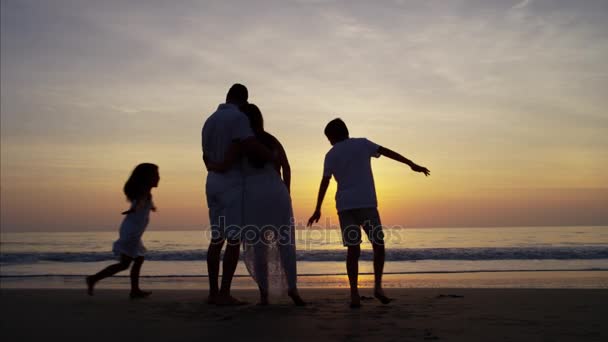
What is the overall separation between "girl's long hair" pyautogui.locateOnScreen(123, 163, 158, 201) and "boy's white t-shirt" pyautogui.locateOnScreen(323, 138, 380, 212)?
1931mm

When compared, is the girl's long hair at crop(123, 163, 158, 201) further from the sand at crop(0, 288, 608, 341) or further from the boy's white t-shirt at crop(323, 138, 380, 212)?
the boy's white t-shirt at crop(323, 138, 380, 212)

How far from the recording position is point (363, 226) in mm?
5121

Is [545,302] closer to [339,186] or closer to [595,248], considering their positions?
[339,186]

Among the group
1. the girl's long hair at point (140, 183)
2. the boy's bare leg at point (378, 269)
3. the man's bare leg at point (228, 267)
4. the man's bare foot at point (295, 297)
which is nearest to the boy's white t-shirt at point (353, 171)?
the boy's bare leg at point (378, 269)

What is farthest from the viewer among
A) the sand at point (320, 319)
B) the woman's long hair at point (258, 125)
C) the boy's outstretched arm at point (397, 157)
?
the boy's outstretched arm at point (397, 157)

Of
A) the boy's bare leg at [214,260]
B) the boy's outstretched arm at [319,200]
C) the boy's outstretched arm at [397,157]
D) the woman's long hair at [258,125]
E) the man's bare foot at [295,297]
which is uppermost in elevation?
the woman's long hair at [258,125]

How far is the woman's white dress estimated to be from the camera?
15.7 feet

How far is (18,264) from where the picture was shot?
50.1ft

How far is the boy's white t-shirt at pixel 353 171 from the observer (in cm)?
510

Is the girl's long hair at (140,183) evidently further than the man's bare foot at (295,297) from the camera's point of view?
Yes

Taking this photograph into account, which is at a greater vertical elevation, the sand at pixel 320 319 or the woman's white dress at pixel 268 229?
the woman's white dress at pixel 268 229

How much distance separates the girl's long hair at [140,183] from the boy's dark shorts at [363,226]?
216cm

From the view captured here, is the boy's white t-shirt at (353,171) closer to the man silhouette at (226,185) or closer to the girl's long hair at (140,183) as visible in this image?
the man silhouette at (226,185)

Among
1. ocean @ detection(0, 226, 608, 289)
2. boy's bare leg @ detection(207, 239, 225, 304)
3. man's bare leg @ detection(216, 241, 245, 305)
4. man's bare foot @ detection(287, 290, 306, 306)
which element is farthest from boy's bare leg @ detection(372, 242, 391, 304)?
ocean @ detection(0, 226, 608, 289)
